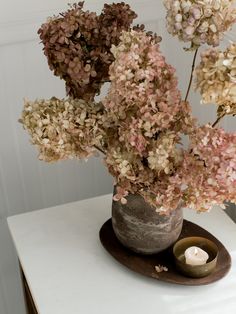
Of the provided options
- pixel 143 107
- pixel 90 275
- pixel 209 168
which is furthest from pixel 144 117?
pixel 90 275

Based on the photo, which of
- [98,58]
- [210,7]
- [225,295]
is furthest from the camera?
[225,295]

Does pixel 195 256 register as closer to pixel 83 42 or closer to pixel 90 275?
pixel 90 275

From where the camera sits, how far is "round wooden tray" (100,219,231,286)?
0.99 meters

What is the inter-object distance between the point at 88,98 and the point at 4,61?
0.42 m

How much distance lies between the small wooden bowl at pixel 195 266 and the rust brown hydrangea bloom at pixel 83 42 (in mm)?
335

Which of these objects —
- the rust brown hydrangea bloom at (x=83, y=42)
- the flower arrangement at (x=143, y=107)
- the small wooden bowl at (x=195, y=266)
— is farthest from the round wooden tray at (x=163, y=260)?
the rust brown hydrangea bloom at (x=83, y=42)

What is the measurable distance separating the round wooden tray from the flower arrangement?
17cm

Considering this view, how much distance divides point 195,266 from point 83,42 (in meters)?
0.42

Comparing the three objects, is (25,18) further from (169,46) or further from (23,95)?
(169,46)

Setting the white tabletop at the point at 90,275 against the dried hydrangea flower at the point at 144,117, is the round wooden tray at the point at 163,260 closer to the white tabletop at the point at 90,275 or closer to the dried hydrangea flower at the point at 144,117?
the white tabletop at the point at 90,275

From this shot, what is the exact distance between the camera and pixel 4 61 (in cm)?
127

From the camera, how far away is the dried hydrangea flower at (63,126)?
2.86 feet

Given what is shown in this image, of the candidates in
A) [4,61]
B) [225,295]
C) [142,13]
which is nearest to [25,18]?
[4,61]

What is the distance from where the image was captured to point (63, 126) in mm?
869
